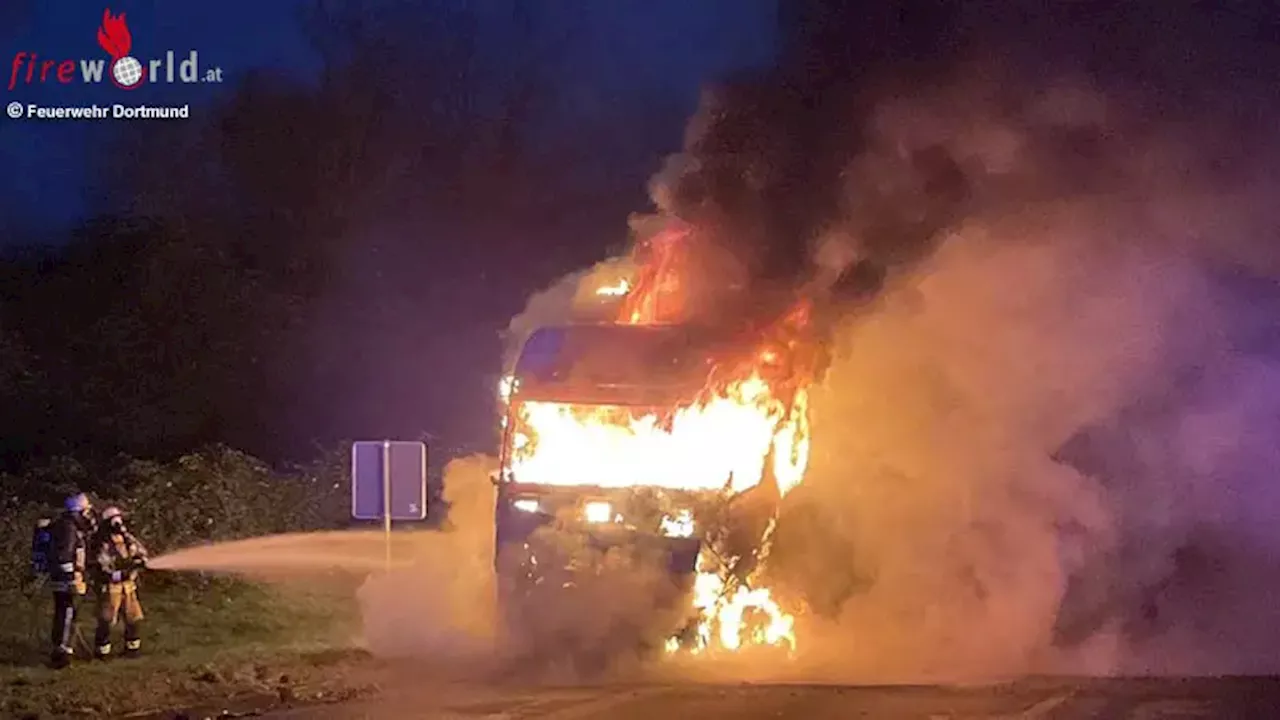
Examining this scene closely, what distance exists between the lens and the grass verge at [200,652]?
526 inches

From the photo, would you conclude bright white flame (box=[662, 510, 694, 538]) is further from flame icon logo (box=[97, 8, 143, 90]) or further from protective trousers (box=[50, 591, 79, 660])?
flame icon logo (box=[97, 8, 143, 90])

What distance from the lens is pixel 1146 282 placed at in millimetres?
17688

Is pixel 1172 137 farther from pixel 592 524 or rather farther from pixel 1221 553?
pixel 592 524

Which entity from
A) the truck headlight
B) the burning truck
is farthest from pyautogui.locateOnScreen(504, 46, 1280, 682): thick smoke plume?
the truck headlight

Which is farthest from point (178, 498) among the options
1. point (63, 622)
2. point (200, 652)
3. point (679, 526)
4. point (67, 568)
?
point (679, 526)

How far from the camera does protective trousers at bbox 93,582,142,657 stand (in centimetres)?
1590

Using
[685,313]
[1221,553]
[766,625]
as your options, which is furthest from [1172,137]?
[766,625]

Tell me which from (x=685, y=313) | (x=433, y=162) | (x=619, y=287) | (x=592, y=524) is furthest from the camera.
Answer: (x=433, y=162)

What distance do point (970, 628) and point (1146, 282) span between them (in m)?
4.05

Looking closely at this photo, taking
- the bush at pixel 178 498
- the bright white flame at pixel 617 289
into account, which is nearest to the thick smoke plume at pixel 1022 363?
the bright white flame at pixel 617 289

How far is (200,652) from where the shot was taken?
16094 millimetres

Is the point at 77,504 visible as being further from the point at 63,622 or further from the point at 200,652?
the point at 200,652

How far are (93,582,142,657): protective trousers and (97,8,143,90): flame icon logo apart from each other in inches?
708

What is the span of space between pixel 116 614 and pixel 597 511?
15.4ft
